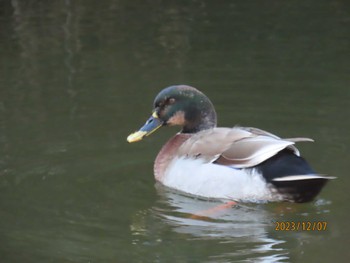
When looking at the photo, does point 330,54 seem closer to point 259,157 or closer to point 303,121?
point 303,121

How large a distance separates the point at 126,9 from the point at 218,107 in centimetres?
605

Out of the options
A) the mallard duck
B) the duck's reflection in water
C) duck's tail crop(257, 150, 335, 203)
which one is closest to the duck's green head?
the mallard duck

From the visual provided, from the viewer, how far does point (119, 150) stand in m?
8.41

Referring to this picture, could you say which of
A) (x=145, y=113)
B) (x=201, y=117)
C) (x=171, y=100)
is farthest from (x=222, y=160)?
(x=145, y=113)

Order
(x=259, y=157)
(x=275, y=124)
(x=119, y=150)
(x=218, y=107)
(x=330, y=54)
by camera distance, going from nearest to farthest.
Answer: (x=259, y=157) → (x=119, y=150) → (x=275, y=124) → (x=218, y=107) → (x=330, y=54)

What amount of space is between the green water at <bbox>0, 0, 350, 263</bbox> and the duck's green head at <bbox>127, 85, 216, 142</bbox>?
54 centimetres

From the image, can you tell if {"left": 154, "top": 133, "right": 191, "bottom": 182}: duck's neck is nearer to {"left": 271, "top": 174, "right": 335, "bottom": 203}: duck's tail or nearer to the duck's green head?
the duck's green head

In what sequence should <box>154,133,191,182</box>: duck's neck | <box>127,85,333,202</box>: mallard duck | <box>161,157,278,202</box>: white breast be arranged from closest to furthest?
<box>127,85,333,202</box>: mallard duck
<box>161,157,278,202</box>: white breast
<box>154,133,191,182</box>: duck's neck

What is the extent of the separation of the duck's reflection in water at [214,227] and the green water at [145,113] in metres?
0.01

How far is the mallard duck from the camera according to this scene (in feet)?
22.0

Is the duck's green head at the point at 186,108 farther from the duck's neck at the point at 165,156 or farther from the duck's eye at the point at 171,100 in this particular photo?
the duck's neck at the point at 165,156

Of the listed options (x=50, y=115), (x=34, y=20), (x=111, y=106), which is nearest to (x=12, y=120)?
(x=50, y=115)

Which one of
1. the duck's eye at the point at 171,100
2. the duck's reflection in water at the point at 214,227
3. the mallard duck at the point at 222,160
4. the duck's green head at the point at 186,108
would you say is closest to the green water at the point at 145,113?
the duck's reflection in water at the point at 214,227

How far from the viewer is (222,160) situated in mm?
7090
